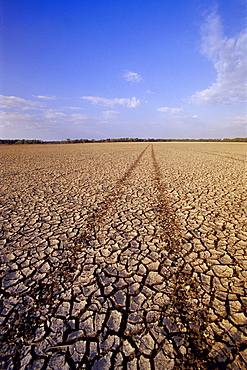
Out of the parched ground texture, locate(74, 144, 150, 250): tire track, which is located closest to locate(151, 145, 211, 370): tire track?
the parched ground texture

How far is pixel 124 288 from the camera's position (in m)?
1.75

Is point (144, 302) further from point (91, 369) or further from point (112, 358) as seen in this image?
point (91, 369)

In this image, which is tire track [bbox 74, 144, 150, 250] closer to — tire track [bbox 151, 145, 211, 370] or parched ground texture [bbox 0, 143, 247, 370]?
parched ground texture [bbox 0, 143, 247, 370]

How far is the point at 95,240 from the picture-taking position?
8.43 feet

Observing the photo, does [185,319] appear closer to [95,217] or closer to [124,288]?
[124,288]

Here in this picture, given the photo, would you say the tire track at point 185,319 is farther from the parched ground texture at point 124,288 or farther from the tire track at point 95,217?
the tire track at point 95,217

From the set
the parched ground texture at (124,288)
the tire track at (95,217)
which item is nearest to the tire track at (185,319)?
the parched ground texture at (124,288)

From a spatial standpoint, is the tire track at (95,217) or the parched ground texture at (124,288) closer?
the parched ground texture at (124,288)

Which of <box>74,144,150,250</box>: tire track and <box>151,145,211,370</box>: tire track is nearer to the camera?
<box>151,145,211,370</box>: tire track

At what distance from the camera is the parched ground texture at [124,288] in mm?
1216

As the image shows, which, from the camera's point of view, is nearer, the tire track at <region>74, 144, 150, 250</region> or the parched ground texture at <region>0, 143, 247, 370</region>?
the parched ground texture at <region>0, 143, 247, 370</region>

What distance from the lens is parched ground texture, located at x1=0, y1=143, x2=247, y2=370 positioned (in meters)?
1.22

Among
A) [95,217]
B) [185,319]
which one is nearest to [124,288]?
[185,319]

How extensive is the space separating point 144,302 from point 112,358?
0.49 metres
